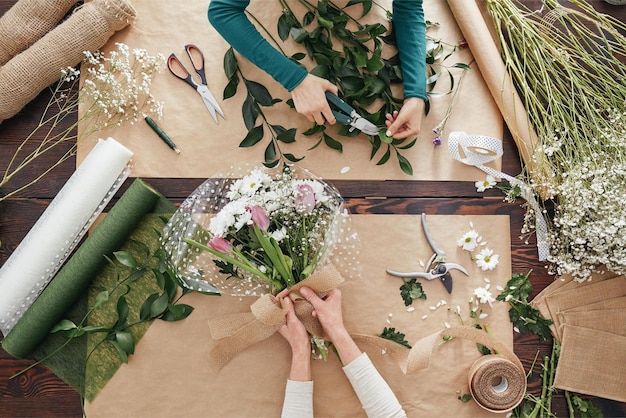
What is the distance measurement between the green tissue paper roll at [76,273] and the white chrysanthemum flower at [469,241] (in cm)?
79

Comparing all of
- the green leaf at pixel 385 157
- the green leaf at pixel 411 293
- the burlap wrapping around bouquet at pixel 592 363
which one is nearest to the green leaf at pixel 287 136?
the green leaf at pixel 385 157

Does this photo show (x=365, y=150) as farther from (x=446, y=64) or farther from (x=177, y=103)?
(x=177, y=103)

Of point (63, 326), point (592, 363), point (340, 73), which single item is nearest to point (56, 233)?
point (63, 326)

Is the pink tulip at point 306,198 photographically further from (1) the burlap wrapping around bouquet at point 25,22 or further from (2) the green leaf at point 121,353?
(1) the burlap wrapping around bouquet at point 25,22

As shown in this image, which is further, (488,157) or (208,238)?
(488,157)

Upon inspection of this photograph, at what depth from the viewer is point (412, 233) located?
1.36m

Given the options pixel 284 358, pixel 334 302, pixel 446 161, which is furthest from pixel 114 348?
pixel 446 161

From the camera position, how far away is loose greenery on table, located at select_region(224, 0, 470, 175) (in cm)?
135

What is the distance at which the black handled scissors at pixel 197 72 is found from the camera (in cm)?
136

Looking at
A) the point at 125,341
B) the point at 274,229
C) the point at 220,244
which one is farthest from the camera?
the point at 125,341

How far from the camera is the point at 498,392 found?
50.6 inches

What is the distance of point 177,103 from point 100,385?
2.42ft

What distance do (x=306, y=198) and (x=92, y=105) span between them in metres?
0.64

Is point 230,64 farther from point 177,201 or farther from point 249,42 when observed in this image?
point 177,201
